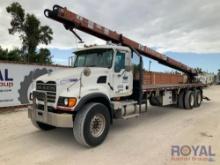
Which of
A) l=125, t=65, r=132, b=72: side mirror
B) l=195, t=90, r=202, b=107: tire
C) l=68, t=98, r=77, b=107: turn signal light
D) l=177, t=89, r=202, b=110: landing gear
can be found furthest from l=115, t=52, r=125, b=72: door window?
l=195, t=90, r=202, b=107: tire

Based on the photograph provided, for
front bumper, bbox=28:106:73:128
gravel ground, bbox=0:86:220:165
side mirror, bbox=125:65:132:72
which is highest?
side mirror, bbox=125:65:132:72

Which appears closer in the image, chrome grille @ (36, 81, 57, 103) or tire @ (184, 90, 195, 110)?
chrome grille @ (36, 81, 57, 103)

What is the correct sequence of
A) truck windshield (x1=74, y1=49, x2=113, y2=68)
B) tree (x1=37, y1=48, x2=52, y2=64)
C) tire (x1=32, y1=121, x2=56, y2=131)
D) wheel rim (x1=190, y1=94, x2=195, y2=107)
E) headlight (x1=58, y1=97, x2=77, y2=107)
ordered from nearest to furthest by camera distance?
headlight (x1=58, y1=97, x2=77, y2=107) → truck windshield (x1=74, y1=49, x2=113, y2=68) → tire (x1=32, y1=121, x2=56, y2=131) → wheel rim (x1=190, y1=94, x2=195, y2=107) → tree (x1=37, y1=48, x2=52, y2=64)

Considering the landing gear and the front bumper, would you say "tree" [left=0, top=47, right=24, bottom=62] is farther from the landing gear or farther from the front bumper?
the front bumper

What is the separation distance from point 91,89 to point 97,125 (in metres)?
0.92

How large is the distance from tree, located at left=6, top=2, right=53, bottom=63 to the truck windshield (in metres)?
20.3

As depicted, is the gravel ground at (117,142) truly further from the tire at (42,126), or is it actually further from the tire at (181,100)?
the tire at (181,100)

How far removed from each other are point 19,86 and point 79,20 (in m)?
6.18

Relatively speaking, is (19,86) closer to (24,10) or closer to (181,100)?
(181,100)

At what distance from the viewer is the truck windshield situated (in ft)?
20.7

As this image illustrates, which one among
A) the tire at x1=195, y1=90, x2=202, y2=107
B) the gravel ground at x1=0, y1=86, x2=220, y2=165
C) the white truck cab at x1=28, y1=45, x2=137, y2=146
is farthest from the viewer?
the tire at x1=195, y1=90, x2=202, y2=107

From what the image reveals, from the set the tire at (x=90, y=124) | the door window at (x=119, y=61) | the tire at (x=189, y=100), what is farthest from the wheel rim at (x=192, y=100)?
the tire at (x=90, y=124)

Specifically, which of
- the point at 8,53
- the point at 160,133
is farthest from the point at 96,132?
the point at 8,53

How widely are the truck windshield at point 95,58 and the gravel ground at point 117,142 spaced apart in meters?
2.04
